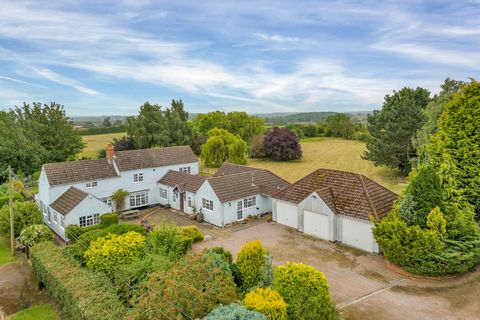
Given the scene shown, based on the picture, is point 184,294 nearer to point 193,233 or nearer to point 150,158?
point 193,233

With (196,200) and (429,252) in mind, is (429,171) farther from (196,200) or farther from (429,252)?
(196,200)

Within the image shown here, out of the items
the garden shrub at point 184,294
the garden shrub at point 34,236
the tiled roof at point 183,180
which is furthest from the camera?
the tiled roof at point 183,180

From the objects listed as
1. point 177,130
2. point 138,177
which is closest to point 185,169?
point 138,177

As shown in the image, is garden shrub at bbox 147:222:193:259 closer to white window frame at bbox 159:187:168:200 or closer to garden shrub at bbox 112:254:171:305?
garden shrub at bbox 112:254:171:305

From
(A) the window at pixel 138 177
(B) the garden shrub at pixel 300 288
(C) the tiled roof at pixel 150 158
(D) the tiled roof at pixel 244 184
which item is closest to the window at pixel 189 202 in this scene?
(D) the tiled roof at pixel 244 184

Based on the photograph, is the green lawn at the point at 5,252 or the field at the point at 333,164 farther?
the field at the point at 333,164

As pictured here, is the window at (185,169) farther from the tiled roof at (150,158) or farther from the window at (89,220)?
the window at (89,220)
